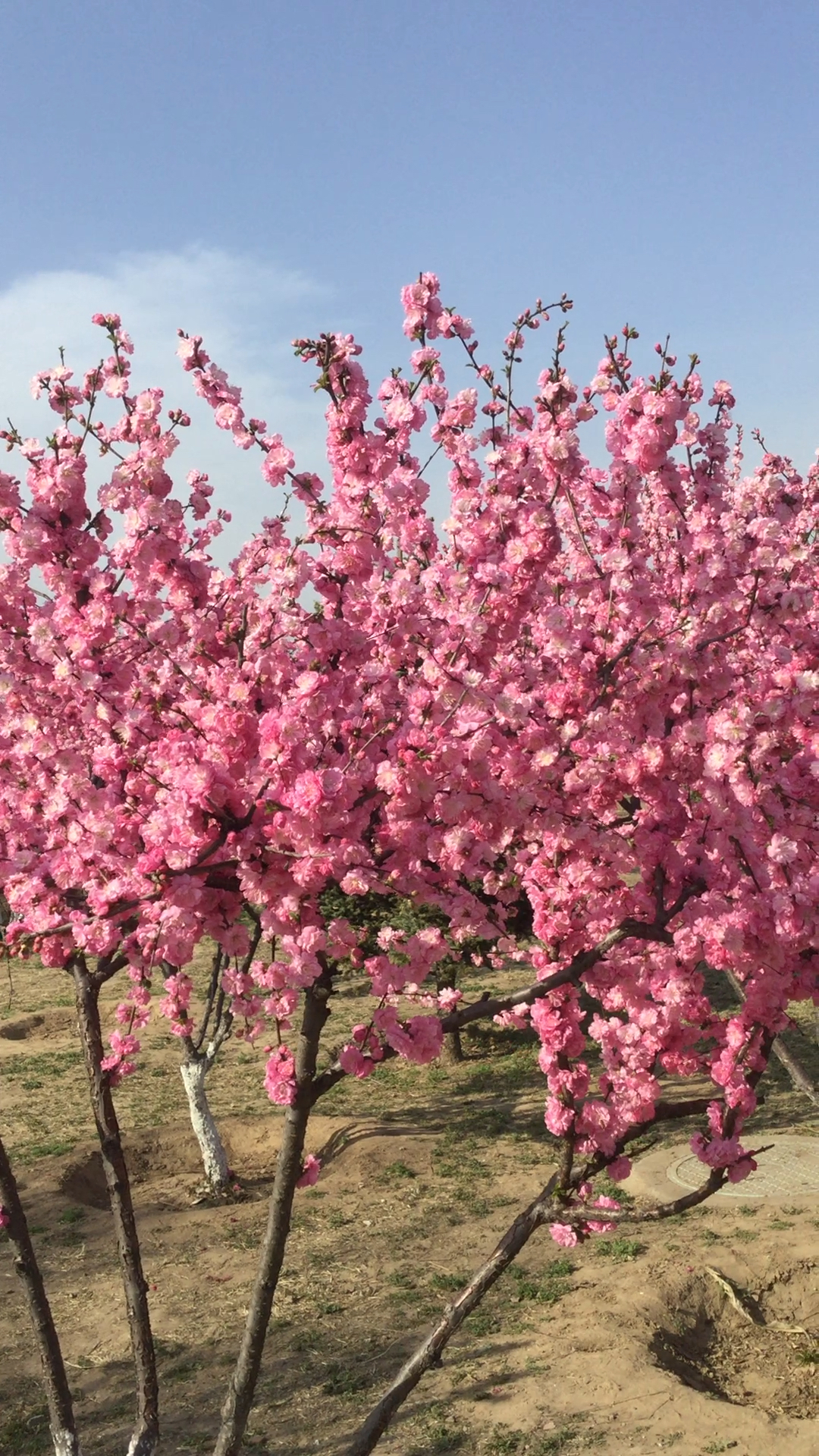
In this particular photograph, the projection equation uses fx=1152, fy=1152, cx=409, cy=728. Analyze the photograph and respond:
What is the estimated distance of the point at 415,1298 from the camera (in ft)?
30.0

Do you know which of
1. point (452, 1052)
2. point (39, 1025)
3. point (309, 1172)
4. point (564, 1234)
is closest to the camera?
point (564, 1234)

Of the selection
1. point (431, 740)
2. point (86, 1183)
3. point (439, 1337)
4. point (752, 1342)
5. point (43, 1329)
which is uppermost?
point (431, 740)

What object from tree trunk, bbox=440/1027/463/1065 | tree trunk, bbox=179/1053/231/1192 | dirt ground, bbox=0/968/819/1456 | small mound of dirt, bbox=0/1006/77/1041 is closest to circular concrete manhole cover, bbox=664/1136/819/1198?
dirt ground, bbox=0/968/819/1456

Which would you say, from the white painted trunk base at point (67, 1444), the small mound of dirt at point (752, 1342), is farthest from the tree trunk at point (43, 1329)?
the small mound of dirt at point (752, 1342)

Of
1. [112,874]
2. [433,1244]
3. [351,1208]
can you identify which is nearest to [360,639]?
[112,874]

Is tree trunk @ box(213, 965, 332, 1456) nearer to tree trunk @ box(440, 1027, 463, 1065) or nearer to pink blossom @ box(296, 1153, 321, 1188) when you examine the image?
pink blossom @ box(296, 1153, 321, 1188)

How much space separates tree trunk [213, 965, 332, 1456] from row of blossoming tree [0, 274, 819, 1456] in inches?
0.7

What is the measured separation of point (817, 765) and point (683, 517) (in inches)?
67.1

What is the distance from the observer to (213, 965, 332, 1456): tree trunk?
18.2 ft

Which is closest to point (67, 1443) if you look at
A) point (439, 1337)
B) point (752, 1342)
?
point (439, 1337)

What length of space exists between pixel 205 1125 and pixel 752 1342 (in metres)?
5.65

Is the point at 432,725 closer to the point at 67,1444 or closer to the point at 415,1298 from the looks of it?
the point at 67,1444

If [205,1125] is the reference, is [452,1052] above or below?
above

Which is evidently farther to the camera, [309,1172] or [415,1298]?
[415,1298]
